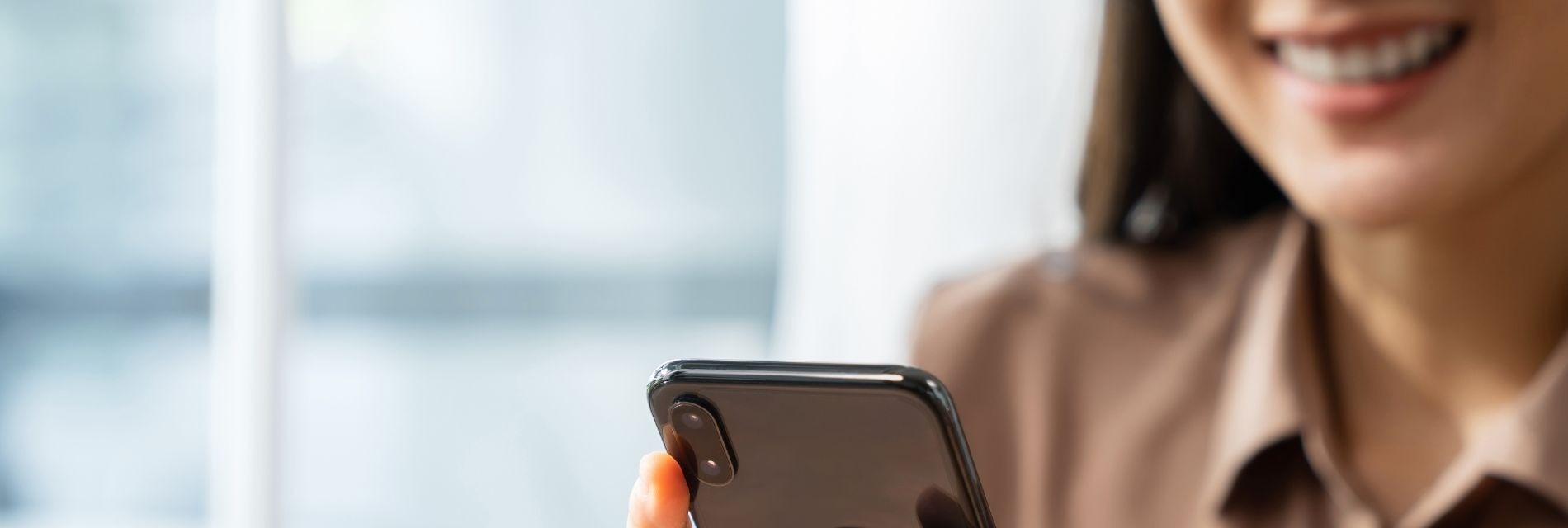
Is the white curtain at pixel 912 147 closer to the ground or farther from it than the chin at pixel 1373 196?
closer to the ground

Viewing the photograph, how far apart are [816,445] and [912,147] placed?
771 millimetres

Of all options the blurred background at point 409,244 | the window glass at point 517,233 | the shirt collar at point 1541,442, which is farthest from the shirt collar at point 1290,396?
the window glass at point 517,233

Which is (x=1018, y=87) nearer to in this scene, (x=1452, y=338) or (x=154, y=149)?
(x=1452, y=338)

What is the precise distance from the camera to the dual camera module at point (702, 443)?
Result: 477 millimetres

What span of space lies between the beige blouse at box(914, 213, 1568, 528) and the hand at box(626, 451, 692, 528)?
32cm

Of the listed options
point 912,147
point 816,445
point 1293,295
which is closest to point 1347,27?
point 1293,295

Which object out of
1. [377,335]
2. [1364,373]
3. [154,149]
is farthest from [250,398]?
[1364,373]

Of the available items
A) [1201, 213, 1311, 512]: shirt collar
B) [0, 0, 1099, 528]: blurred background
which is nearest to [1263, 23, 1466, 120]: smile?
[1201, 213, 1311, 512]: shirt collar

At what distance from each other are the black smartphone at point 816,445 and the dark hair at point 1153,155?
0.39 m

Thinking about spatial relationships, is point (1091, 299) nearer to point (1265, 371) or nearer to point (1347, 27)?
point (1265, 371)

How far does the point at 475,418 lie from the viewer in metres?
1.58

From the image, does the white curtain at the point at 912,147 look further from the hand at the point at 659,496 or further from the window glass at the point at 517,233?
the hand at the point at 659,496

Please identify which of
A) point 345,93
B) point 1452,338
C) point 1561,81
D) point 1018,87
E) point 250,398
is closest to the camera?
point 1561,81

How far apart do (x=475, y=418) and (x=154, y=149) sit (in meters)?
0.54
